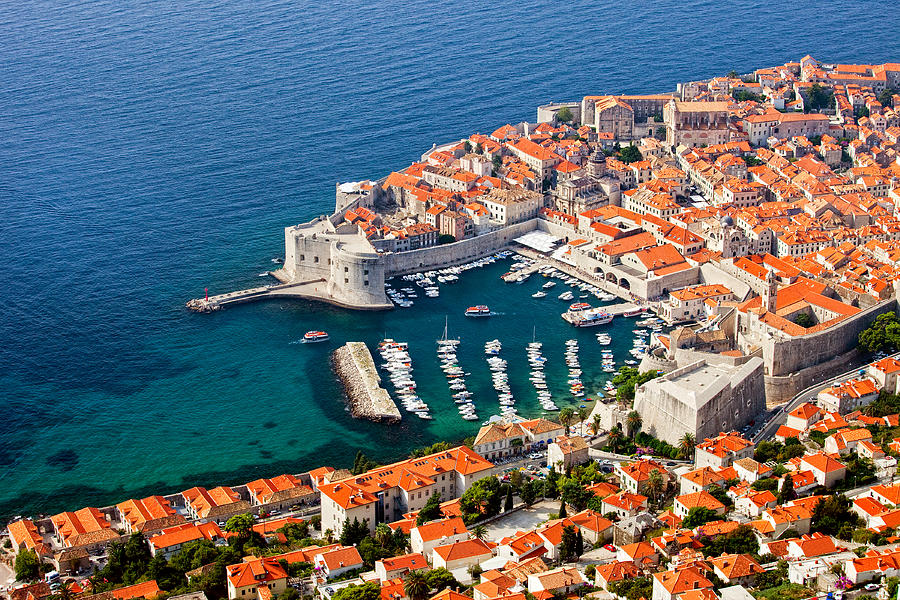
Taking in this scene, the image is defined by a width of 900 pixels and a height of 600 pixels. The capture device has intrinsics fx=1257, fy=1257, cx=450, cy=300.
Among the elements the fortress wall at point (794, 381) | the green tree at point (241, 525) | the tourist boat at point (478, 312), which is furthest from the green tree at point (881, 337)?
the green tree at point (241, 525)

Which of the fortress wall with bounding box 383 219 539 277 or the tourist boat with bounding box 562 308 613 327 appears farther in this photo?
the fortress wall with bounding box 383 219 539 277

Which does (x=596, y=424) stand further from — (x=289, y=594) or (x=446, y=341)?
(x=289, y=594)

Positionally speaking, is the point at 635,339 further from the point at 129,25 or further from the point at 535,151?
the point at 129,25

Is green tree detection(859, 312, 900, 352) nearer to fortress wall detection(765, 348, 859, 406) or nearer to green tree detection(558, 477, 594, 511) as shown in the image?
fortress wall detection(765, 348, 859, 406)

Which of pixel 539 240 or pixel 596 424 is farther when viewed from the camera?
pixel 539 240

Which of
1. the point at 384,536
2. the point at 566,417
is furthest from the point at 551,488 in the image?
the point at 384,536

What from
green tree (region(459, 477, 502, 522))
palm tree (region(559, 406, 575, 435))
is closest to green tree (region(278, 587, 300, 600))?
green tree (region(459, 477, 502, 522))
